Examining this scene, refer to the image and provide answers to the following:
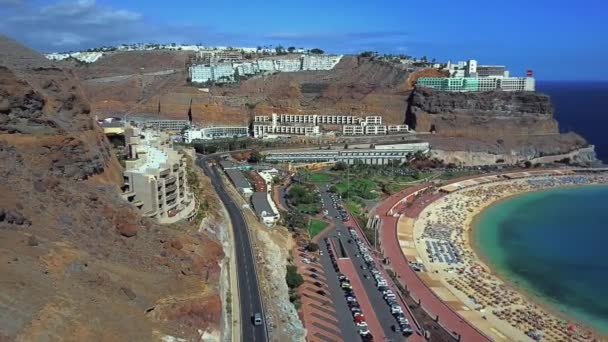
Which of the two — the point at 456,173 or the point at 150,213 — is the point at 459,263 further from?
the point at 456,173

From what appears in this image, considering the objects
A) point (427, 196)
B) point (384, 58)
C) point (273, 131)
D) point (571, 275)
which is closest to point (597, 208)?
point (427, 196)

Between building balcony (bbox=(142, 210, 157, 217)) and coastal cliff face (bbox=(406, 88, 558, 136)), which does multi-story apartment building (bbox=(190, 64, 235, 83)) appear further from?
building balcony (bbox=(142, 210, 157, 217))

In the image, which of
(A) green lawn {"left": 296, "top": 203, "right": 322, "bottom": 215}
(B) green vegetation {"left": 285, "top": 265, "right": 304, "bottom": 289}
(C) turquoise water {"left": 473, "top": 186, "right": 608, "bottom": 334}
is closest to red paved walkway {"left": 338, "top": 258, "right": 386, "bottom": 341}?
(B) green vegetation {"left": 285, "top": 265, "right": 304, "bottom": 289}

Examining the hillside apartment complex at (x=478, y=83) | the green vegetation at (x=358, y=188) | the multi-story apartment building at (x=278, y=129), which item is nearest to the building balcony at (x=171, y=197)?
the green vegetation at (x=358, y=188)

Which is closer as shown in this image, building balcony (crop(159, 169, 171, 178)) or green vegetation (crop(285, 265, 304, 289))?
building balcony (crop(159, 169, 171, 178))

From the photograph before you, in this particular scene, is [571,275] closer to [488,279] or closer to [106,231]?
[488,279]

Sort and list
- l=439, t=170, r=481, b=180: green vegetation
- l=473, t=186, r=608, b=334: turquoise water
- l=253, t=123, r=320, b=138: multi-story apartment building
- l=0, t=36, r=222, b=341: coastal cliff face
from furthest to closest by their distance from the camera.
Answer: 1. l=253, t=123, r=320, b=138: multi-story apartment building
2. l=439, t=170, r=481, b=180: green vegetation
3. l=473, t=186, r=608, b=334: turquoise water
4. l=0, t=36, r=222, b=341: coastal cliff face

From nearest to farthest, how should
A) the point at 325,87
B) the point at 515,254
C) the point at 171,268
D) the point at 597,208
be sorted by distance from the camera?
the point at 171,268
the point at 515,254
the point at 597,208
the point at 325,87
